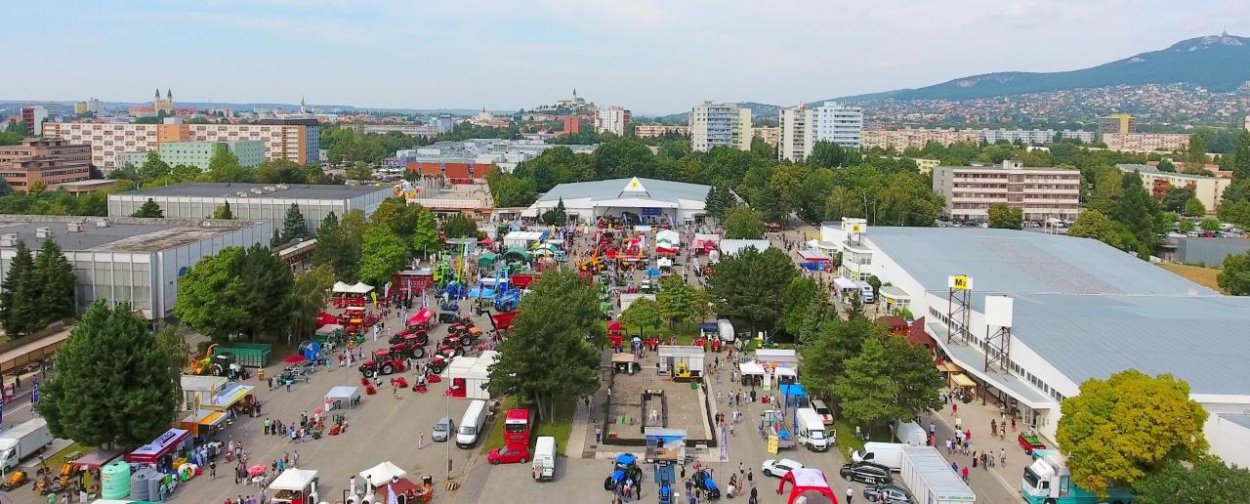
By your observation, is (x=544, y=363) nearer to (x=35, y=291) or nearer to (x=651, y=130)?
(x=35, y=291)

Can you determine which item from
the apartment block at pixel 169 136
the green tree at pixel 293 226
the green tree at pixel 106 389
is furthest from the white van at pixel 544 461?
the apartment block at pixel 169 136

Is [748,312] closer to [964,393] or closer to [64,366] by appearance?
[964,393]

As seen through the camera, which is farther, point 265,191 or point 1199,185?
point 1199,185

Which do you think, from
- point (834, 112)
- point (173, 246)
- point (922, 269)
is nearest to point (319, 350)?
point (173, 246)

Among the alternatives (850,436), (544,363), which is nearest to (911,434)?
(850,436)

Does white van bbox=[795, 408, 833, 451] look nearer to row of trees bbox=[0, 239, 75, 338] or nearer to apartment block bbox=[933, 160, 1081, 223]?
row of trees bbox=[0, 239, 75, 338]

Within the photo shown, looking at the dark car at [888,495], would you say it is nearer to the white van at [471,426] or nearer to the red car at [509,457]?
the red car at [509,457]

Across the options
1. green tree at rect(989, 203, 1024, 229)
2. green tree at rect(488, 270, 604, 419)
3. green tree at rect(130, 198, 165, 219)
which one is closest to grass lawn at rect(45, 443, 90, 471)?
green tree at rect(488, 270, 604, 419)
